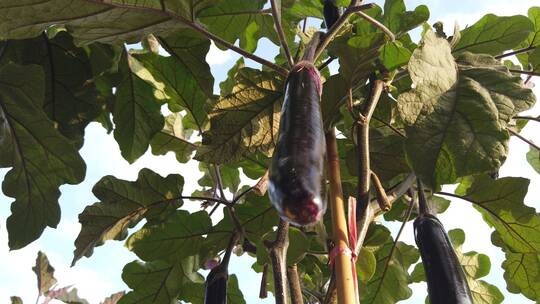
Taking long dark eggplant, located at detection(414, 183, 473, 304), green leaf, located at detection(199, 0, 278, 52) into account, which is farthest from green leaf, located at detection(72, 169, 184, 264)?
long dark eggplant, located at detection(414, 183, 473, 304)

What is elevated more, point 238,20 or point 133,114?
point 238,20

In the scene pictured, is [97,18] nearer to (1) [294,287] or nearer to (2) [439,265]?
(1) [294,287]

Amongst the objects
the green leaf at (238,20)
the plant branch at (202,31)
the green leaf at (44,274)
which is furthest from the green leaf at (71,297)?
the plant branch at (202,31)

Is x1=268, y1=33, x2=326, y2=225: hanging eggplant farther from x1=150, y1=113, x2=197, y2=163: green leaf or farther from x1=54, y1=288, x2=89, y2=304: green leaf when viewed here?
x1=54, y1=288, x2=89, y2=304: green leaf

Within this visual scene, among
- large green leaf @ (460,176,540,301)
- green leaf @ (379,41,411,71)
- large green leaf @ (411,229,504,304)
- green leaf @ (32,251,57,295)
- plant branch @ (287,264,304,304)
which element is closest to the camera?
plant branch @ (287,264,304,304)

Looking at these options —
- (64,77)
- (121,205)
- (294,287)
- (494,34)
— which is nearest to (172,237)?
(121,205)

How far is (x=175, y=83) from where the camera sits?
148 cm

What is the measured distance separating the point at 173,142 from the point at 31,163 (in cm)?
36

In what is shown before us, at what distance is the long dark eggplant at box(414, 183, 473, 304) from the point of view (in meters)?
0.81

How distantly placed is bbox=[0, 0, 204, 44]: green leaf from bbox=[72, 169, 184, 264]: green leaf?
14.0 inches

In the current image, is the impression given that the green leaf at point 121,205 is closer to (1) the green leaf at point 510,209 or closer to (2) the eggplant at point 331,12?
(2) the eggplant at point 331,12

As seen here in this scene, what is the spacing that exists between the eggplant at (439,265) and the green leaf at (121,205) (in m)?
0.62

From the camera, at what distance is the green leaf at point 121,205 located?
1.32 metres

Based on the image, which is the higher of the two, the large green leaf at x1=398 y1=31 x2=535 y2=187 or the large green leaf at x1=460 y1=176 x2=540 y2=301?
the large green leaf at x1=460 y1=176 x2=540 y2=301
